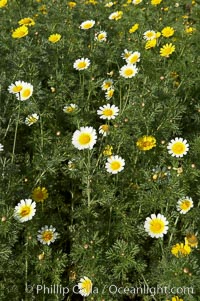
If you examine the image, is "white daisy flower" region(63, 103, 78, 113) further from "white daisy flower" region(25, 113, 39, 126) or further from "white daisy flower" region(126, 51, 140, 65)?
"white daisy flower" region(126, 51, 140, 65)

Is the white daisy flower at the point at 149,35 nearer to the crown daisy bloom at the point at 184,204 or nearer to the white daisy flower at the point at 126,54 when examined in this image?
the white daisy flower at the point at 126,54

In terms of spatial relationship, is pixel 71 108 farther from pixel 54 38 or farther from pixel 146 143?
pixel 54 38

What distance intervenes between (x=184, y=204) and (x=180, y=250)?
0.34 metres

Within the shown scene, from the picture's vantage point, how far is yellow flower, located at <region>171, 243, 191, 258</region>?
237cm

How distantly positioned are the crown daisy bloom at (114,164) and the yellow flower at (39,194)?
1.50 ft

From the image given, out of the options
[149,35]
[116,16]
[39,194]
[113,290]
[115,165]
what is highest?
[116,16]

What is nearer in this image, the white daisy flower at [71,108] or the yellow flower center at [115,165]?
the yellow flower center at [115,165]

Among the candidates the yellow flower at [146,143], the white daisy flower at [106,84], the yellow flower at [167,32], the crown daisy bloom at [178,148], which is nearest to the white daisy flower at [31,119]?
the white daisy flower at [106,84]

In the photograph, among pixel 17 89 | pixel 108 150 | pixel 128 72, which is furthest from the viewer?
pixel 128 72

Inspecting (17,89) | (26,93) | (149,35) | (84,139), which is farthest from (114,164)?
(149,35)

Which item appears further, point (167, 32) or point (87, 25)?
point (87, 25)

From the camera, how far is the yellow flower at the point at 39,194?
9.31ft

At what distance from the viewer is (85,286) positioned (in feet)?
8.11

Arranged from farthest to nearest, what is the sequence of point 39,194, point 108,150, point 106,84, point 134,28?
point 134,28 < point 106,84 < point 108,150 < point 39,194
